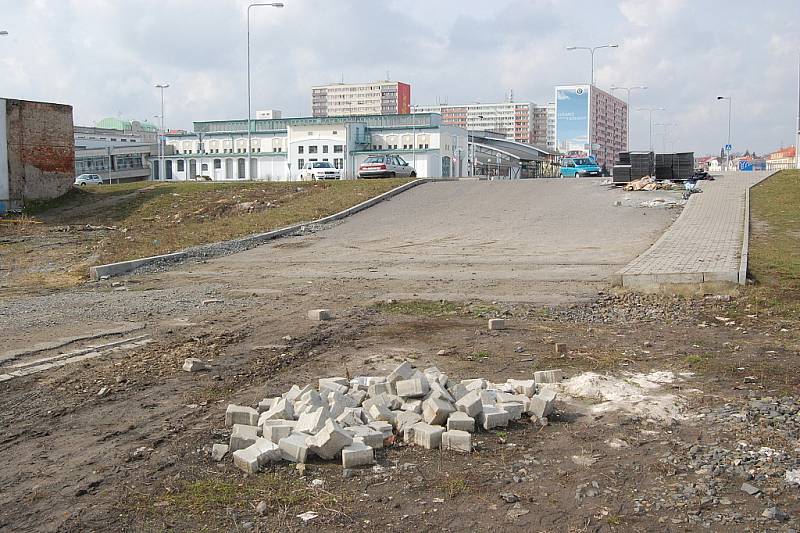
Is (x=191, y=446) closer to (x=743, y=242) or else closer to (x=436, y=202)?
(x=743, y=242)

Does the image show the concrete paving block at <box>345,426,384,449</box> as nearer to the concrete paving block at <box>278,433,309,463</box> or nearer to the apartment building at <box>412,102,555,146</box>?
the concrete paving block at <box>278,433,309,463</box>

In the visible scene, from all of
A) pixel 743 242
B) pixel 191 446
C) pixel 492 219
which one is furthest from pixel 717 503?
pixel 492 219

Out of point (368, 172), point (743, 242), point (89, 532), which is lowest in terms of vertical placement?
point (89, 532)

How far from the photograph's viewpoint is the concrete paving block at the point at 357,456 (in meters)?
5.04

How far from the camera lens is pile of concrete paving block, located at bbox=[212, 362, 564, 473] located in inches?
202

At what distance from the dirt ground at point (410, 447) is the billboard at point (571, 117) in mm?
117211

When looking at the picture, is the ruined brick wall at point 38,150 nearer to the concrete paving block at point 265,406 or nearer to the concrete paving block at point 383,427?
the concrete paving block at point 265,406

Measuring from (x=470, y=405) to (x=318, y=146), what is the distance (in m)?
76.2

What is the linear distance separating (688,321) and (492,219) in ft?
46.8

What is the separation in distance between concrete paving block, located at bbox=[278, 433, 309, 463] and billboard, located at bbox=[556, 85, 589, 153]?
122473 mm

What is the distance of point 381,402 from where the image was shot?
232 inches

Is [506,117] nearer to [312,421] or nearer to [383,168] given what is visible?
[383,168]

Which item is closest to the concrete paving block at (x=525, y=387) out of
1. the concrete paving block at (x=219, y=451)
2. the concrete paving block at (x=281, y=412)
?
the concrete paving block at (x=281, y=412)

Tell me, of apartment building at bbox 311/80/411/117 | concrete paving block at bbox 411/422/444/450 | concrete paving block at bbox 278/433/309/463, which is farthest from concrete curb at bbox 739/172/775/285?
apartment building at bbox 311/80/411/117
